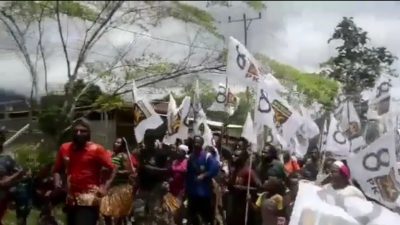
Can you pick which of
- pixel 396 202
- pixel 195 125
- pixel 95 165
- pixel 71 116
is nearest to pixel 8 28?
pixel 71 116

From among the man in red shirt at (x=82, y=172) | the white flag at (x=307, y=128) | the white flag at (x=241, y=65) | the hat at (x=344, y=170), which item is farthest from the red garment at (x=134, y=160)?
the white flag at (x=307, y=128)

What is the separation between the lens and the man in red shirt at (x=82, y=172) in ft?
20.3

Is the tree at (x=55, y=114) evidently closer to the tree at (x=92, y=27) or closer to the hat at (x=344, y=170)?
the tree at (x=92, y=27)

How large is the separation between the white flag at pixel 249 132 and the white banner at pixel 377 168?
134 centimetres

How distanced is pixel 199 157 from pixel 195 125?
0.37m

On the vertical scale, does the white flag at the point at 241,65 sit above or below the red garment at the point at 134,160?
above

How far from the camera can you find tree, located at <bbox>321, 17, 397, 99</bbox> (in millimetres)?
8336

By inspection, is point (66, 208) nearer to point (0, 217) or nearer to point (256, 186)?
point (0, 217)

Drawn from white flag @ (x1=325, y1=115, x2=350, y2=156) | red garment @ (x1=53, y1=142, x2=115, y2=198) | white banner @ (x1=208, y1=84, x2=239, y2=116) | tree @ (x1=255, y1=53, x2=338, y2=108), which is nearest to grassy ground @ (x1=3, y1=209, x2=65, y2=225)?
red garment @ (x1=53, y1=142, x2=115, y2=198)

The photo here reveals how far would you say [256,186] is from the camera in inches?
320

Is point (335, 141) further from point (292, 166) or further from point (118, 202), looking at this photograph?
point (118, 202)

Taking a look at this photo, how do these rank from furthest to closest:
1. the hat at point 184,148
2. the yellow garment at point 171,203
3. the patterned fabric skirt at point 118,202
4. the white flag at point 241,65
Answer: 1. the hat at point 184,148
2. the yellow garment at point 171,203
3. the white flag at point 241,65
4. the patterned fabric skirt at point 118,202

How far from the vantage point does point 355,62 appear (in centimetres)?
1039

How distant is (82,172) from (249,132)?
229cm
